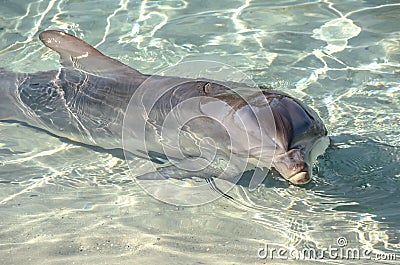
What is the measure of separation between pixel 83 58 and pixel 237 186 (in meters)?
1.96

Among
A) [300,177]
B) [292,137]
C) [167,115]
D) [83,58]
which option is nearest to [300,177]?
[300,177]

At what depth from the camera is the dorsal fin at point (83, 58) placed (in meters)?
5.16

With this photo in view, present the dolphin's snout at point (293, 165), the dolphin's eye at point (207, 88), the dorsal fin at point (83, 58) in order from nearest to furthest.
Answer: the dolphin's snout at point (293, 165) → the dolphin's eye at point (207, 88) → the dorsal fin at point (83, 58)

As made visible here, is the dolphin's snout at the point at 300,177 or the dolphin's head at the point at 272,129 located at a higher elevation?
the dolphin's head at the point at 272,129

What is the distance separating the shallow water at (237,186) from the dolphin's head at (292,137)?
1.44 ft

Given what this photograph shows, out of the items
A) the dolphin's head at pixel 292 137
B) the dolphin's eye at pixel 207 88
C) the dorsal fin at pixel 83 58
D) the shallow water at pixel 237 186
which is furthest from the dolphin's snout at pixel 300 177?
the dorsal fin at pixel 83 58

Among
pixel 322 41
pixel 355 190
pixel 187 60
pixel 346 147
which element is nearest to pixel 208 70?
pixel 187 60

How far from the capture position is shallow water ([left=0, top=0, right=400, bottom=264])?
3.75 meters

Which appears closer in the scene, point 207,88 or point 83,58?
point 207,88

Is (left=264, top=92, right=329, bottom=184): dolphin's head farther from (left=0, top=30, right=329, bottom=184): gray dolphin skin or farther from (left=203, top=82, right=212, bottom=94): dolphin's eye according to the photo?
(left=203, top=82, right=212, bottom=94): dolphin's eye

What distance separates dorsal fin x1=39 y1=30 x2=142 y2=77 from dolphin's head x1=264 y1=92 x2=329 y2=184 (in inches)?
66.2

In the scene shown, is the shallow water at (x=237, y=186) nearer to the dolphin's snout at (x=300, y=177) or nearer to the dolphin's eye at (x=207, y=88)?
the dolphin's snout at (x=300, y=177)

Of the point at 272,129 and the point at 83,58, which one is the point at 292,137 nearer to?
the point at 272,129

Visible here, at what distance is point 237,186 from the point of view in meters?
4.41
